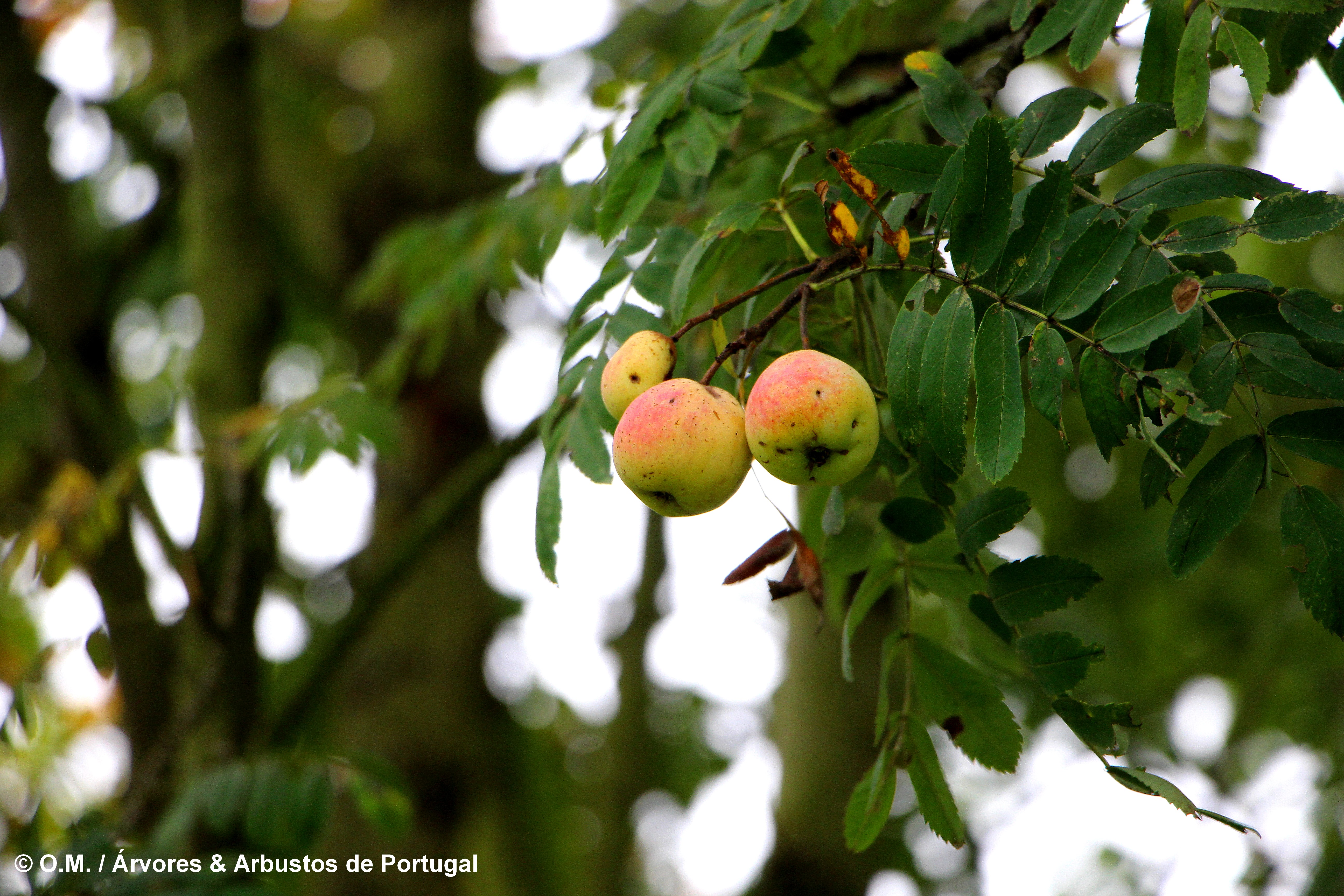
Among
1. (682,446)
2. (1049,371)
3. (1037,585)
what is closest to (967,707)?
(1037,585)

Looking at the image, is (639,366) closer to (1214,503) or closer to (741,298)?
(741,298)

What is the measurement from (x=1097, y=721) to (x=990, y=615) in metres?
0.21

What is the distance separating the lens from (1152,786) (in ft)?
3.95

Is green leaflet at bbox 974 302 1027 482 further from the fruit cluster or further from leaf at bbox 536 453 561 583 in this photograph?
leaf at bbox 536 453 561 583

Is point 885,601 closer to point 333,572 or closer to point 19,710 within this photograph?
point 19,710

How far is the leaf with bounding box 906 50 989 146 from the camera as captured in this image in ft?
4.45

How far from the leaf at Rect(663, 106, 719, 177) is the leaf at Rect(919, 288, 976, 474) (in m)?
0.47

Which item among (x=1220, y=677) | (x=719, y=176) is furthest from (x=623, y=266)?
(x=1220, y=677)

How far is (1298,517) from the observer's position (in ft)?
3.93

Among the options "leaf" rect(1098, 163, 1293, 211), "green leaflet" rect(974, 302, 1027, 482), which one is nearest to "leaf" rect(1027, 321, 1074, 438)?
"green leaflet" rect(974, 302, 1027, 482)

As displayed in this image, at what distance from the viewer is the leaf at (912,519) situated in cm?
140

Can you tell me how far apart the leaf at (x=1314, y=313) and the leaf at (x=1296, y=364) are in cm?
2

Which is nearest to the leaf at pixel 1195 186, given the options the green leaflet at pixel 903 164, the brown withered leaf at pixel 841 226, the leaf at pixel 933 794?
the green leaflet at pixel 903 164

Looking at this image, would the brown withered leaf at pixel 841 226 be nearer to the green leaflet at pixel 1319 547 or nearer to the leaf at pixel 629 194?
the leaf at pixel 629 194
